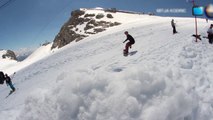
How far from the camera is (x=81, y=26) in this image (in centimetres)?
6900

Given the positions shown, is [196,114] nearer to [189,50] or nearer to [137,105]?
[137,105]

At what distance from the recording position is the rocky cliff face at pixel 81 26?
61688 millimetres

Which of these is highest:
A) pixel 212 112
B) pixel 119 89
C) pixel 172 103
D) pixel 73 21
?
pixel 73 21

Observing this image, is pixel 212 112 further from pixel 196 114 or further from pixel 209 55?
pixel 209 55

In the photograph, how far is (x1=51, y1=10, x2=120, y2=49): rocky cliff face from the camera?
2429 inches

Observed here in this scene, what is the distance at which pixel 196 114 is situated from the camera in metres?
7.69

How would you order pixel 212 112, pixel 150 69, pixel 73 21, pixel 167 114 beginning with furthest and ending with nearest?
1. pixel 73 21
2. pixel 150 69
3. pixel 212 112
4. pixel 167 114

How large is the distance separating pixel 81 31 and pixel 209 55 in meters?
54.6

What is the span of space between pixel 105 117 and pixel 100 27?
55.5 m

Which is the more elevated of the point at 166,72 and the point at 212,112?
the point at 166,72

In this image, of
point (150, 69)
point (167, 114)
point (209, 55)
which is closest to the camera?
point (167, 114)

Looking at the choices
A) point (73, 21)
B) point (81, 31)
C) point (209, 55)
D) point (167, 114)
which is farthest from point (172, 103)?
point (73, 21)

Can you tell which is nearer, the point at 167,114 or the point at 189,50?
the point at 167,114

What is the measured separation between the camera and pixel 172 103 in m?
7.52
